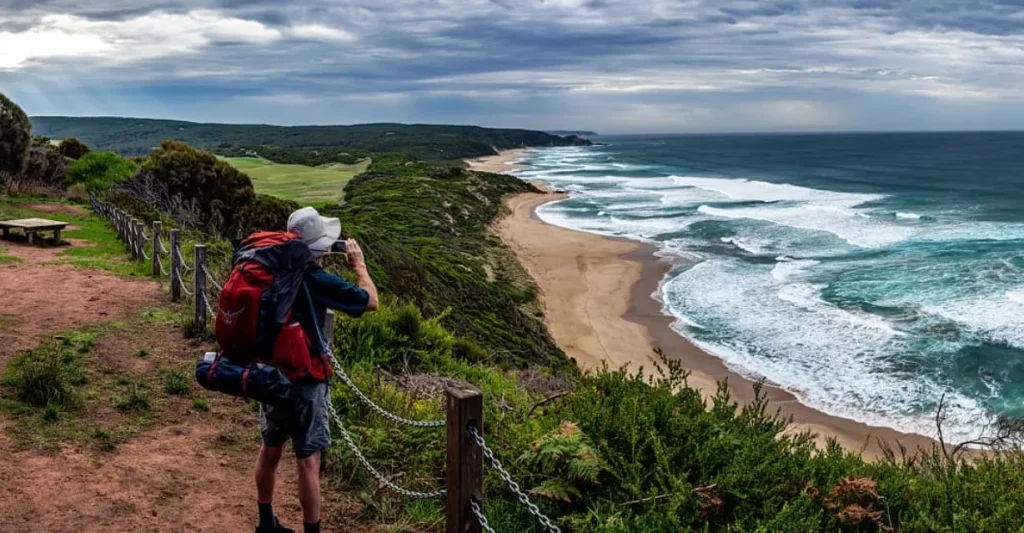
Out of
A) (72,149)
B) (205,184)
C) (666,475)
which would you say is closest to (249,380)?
(666,475)

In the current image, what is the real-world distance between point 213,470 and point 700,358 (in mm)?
15100

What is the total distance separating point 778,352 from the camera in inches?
744

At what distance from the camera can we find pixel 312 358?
3838 millimetres

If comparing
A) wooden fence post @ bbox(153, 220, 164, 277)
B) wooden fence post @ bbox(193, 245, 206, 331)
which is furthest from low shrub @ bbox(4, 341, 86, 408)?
wooden fence post @ bbox(153, 220, 164, 277)

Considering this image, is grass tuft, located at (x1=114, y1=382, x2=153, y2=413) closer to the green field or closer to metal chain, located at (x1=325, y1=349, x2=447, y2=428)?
metal chain, located at (x1=325, y1=349, x2=447, y2=428)

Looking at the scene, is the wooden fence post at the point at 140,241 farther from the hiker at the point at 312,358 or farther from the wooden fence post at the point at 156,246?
the hiker at the point at 312,358

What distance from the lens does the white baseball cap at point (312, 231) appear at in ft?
12.4

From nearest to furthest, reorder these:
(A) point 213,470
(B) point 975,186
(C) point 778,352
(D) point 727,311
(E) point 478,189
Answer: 1. (A) point 213,470
2. (C) point 778,352
3. (D) point 727,311
4. (E) point 478,189
5. (B) point 975,186

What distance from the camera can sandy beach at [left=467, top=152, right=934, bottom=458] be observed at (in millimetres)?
14797

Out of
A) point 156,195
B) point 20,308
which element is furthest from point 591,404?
point 156,195

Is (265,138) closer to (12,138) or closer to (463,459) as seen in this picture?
(12,138)

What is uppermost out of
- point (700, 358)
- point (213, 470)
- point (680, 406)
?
point (680, 406)

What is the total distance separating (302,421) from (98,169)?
25808 millimetres

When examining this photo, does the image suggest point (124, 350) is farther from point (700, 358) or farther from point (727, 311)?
point (727, 311)
